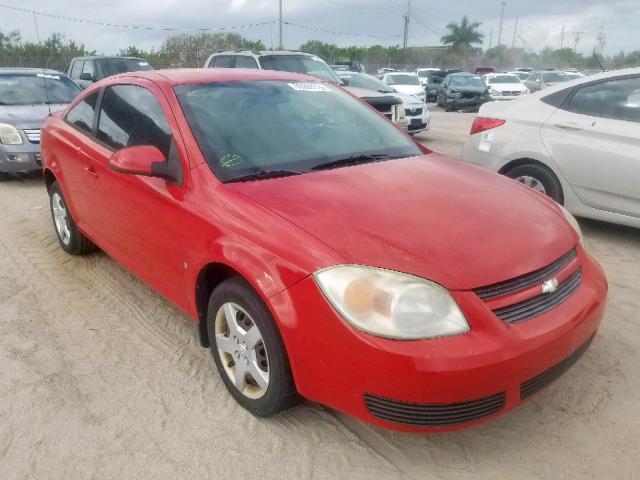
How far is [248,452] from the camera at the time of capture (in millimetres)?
2404

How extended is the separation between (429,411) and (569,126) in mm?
3819

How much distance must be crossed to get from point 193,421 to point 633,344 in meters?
2.49

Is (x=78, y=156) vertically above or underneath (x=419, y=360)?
above

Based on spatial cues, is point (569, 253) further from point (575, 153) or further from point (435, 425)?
point (575, 153)

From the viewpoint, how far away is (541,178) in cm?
517

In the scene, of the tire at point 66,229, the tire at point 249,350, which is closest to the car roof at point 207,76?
the tire at point 249,350

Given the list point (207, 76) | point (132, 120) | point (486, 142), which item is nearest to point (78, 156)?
point (132, 120)

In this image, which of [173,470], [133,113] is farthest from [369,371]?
[133,113]

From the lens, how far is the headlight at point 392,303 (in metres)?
2.03

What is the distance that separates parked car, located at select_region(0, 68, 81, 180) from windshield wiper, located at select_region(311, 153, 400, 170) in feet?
Result: 18.9

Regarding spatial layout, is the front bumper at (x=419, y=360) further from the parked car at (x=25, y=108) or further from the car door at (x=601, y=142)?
the parked car at (x=25, y=108)

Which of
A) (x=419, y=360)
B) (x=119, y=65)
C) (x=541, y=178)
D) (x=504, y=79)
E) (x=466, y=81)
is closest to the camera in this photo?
(x=419, y=360)

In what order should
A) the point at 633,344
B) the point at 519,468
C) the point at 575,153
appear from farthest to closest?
the point at 575,153 → the point at 633,344 → the point at 519,468

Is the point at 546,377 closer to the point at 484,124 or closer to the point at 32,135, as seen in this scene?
the point at 484,124
